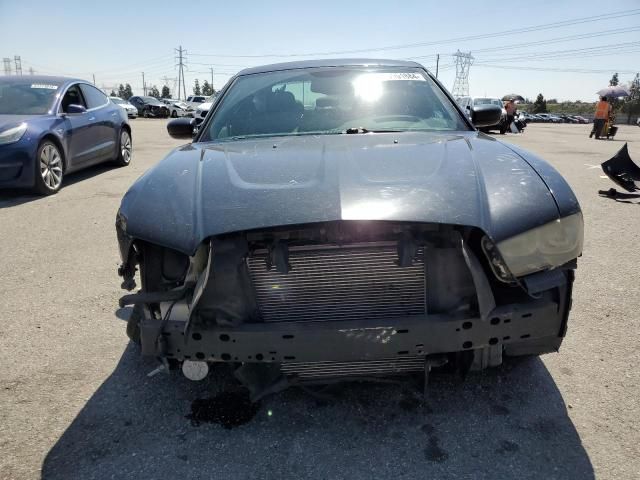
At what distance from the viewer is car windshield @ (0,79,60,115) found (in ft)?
22.4

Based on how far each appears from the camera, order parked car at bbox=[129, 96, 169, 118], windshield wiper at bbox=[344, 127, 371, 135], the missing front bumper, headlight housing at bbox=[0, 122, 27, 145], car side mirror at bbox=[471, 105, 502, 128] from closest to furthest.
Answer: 1. the missing front bumper
2. windshield wiper at bbox=[344, 127, 371, 135]
3. car side mirror at bbox=[471, 105, 502, 128]
4. headlight housing at bbox=[0, 122, 27, 145]
5. parked car at bbox=[129, 96, 169, 118]

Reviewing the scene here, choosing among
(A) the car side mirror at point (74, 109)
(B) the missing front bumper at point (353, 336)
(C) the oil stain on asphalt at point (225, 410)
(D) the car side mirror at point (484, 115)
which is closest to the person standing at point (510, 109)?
(A) the car side mirror at point (74, 109)

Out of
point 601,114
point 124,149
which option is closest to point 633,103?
point 601,114

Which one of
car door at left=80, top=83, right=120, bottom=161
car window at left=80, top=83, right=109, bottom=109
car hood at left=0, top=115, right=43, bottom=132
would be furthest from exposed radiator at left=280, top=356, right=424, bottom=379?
car window at left=80, top=83, right=109, bottom=109

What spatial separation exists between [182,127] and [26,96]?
4747mm

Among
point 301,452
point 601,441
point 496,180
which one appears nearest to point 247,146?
point 496,180

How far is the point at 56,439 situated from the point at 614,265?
4.09 m

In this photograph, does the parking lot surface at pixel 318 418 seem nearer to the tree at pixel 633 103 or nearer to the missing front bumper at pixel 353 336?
the missing front bumper at pixel 353 336

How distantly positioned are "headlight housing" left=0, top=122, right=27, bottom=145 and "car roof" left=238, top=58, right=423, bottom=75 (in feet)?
13.6

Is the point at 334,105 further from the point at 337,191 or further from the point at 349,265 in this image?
the point at 349,265

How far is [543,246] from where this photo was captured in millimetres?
1842

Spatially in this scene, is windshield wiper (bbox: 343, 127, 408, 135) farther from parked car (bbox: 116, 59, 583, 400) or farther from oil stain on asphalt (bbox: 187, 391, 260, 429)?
oil stain on asphalt (bbox: 187, 391, 260, 429)

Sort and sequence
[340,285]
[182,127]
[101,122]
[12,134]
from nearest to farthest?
[340,285] → [182,127] → [12,134] → [101,122]

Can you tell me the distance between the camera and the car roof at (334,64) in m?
3.43
